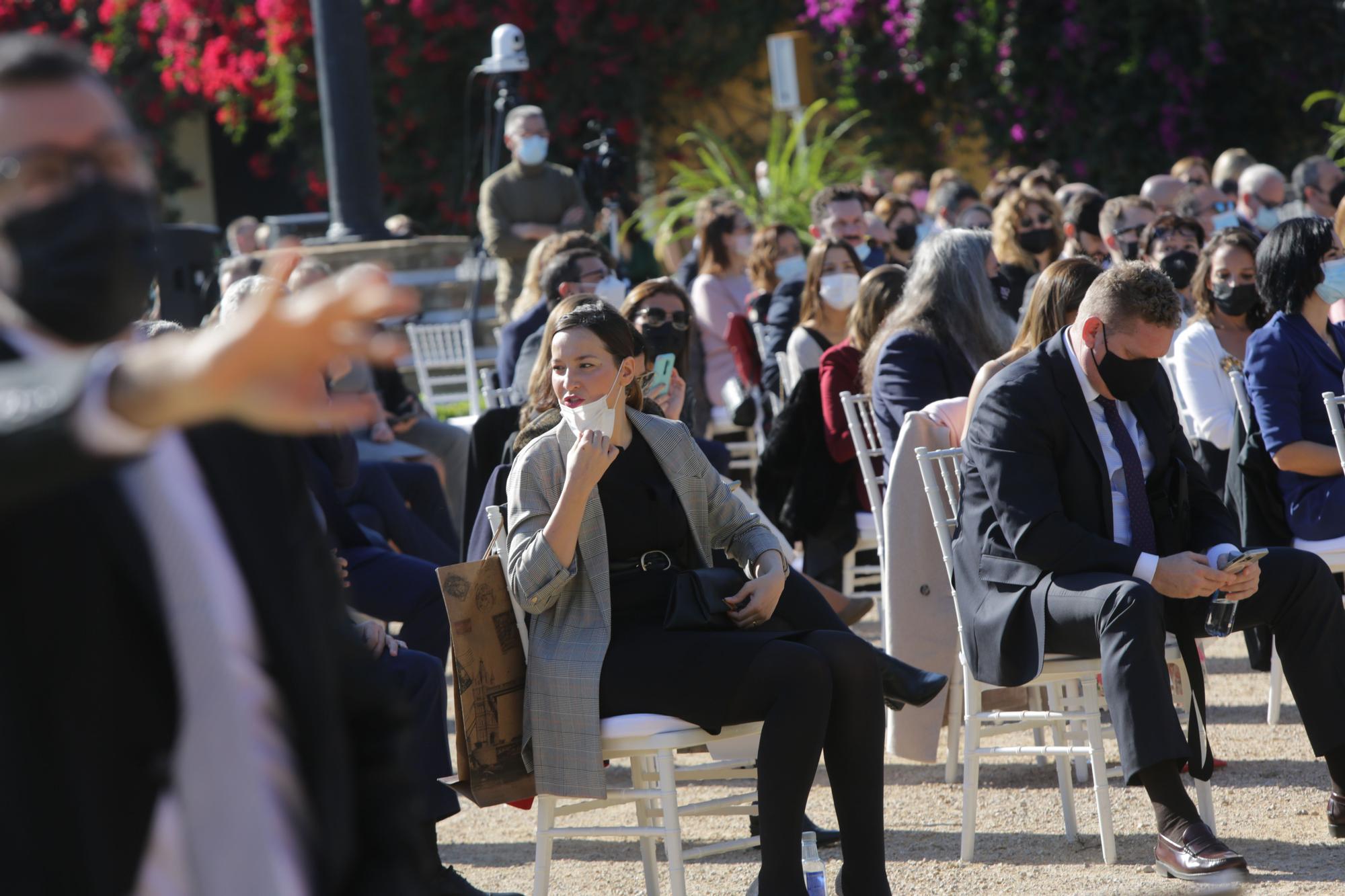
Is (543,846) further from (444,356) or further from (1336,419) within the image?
(444,356)

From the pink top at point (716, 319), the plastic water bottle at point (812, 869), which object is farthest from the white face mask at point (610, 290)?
the plastic water bottle at point (812, 869)

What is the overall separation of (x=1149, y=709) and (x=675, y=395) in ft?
5.79

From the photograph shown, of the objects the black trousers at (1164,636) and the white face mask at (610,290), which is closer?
the black trousers at (1164,636)

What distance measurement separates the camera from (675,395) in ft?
15.3

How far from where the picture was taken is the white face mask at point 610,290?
19.1ft

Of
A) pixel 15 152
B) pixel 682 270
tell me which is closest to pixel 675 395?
pixel 15 152

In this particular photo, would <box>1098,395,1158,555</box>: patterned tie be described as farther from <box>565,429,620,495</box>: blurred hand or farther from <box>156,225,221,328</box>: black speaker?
<box>156,225,221,328</box>: black speaker

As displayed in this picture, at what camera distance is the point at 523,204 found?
9.61m

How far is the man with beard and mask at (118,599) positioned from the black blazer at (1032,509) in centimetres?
264

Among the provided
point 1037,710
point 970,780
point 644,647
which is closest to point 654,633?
point 644,647

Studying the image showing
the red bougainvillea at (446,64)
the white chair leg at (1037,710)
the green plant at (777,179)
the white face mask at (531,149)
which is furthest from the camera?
the red bougainvillea at (446,64)

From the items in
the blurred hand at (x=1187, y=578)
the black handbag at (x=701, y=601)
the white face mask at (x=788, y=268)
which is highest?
the white face mask at (x=788, y=268)

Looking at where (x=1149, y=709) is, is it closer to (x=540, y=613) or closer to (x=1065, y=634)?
(x=1065, y=634)

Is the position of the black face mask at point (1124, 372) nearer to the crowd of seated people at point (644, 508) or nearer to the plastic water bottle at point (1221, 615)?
the crowd of seated people at point (644, 508)
